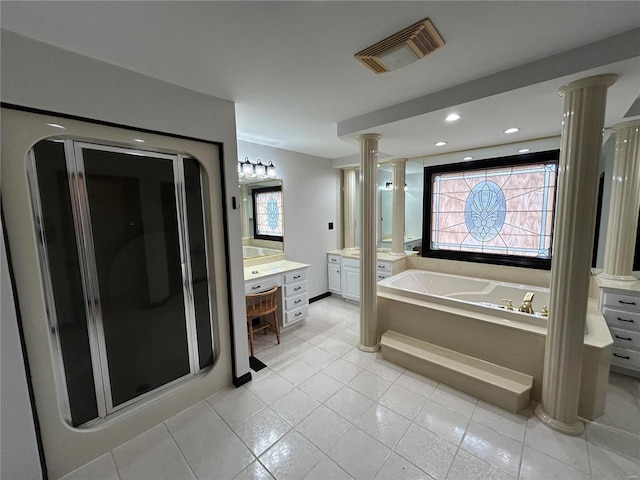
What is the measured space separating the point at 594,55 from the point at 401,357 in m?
2.54

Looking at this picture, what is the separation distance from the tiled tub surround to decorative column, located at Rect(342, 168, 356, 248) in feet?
5.92

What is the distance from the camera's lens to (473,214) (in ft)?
11.3

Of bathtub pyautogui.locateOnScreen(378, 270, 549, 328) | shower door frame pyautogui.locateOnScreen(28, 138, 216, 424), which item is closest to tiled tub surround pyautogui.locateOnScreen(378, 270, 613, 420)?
bathtub pyautogui.locateOnScreen(378, 270, 549, 328)

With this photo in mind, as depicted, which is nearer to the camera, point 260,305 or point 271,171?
point 260,305

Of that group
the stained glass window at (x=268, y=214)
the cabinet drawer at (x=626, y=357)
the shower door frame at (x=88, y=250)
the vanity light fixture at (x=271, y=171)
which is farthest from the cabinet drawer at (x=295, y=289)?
the cabinet drawer at (x=626, y=357)

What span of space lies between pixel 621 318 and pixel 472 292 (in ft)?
3.89

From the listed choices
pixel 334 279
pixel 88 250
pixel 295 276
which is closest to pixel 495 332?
pixel 295 276

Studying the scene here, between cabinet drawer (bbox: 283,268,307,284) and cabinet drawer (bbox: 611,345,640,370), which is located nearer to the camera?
cabinet drawer (bbox: 611,345,640,370)

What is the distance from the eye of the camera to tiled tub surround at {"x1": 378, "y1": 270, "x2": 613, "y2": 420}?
181cm

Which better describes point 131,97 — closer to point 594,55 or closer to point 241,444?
point 241,444

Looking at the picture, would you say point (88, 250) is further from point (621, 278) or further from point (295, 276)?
point (621, 278)

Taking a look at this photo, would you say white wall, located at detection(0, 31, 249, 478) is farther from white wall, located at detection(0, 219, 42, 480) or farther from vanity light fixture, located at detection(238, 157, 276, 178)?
vanity light fixture, located at detection(238, 157, 276, 178)

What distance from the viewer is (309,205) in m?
4.09

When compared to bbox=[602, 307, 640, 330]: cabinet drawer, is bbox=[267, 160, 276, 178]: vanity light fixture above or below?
above
